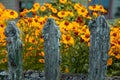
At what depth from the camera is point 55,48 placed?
3.70m

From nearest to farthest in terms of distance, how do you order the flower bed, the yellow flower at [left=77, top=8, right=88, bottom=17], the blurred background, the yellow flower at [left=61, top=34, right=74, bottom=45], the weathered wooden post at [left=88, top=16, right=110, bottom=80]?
the weathered wooden post at [left=88, top=16, right=110, bottom=80]
the yellow flower at [left=61, top=34, right=74, bottom=45]
the flower bed
the yellow flower at [left=77, top=8, right=88, bottom=17]
the blurred background

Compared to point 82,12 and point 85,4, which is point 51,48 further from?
point 85,4

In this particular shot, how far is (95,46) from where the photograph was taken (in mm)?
3658

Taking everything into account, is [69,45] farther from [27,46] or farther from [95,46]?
[95,46]

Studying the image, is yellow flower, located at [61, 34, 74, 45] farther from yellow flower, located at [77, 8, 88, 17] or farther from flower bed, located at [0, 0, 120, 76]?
yellow flower, located at [77, 8, 88, 17]

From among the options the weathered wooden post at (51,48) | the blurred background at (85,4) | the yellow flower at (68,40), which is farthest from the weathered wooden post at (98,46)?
the blurred background at (85,4)

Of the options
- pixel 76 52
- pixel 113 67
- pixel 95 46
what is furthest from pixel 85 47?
pixel 95 46

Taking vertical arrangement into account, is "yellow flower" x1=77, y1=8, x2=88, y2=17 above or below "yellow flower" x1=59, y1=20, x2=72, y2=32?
above

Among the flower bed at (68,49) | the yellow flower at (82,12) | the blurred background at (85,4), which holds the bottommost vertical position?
the flower bed at (68,49)

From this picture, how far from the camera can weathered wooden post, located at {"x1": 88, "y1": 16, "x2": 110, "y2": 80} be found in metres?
3.62

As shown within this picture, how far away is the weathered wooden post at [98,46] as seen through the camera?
3.62 meters

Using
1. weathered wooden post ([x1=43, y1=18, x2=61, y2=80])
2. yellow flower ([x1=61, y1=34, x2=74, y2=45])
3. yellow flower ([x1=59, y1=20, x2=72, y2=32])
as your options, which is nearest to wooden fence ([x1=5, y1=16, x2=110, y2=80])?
weathered wooden post ([x1=43, y1=18, x2=61, y2=80])

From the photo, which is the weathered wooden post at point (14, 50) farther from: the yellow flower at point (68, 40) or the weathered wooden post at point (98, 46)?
the yellow flower at point (68, 40)

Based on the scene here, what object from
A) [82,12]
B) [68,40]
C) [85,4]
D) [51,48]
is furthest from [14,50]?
[85,4]
